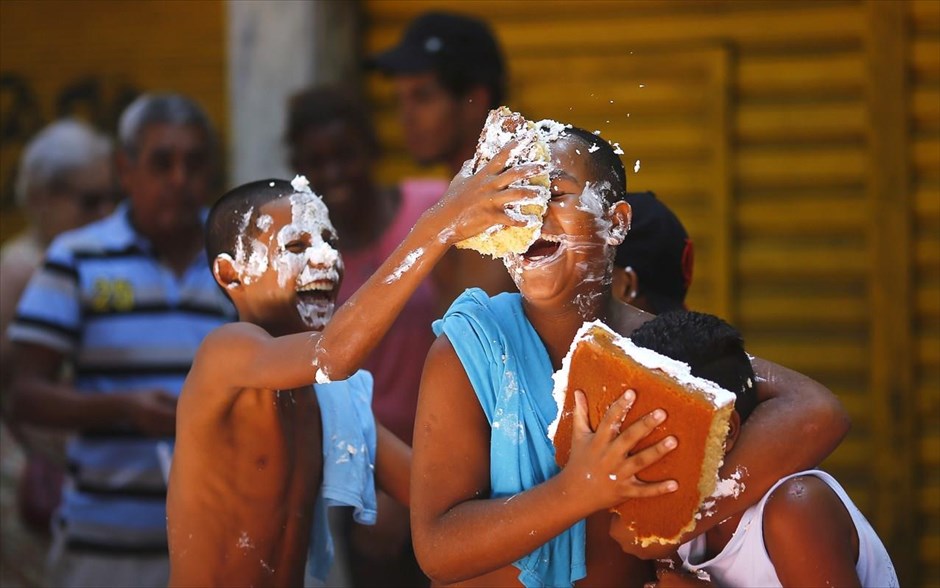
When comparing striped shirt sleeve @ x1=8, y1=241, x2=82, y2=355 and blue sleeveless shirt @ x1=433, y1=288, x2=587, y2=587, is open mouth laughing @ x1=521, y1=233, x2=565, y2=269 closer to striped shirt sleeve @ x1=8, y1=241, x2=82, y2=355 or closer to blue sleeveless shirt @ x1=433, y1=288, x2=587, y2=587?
blue sleeveless shirt @ x1=433, y1=288, x2=587, y2=587

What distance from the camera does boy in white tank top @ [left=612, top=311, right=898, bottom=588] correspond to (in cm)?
230

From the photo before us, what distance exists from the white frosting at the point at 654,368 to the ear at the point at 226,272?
1.08 meters

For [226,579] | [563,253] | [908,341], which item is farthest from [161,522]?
[908,341]

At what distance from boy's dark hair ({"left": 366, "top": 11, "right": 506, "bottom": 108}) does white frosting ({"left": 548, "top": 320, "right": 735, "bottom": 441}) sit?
2.10 meters

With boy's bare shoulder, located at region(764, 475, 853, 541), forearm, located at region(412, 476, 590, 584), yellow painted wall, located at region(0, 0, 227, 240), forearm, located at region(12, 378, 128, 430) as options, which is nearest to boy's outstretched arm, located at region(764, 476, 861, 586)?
boy's bare shoulder, located at region(764, 475, 853, 541)

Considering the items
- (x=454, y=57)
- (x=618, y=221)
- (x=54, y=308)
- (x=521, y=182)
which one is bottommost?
(x=54, y=308)

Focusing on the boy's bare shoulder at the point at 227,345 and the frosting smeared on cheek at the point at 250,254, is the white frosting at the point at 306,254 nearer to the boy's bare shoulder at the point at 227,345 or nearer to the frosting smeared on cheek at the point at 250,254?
the frosting smeared on cheek at the point at 250,254

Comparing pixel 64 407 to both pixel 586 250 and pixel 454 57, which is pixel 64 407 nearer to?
pixel 454 57

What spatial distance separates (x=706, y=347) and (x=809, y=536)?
40cm

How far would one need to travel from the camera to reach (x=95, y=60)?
632 centimetres

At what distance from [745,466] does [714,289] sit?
98.0 inches

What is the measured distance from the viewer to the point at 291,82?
4.96 metres

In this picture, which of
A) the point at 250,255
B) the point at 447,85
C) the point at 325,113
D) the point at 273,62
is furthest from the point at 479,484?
the point at 273,62

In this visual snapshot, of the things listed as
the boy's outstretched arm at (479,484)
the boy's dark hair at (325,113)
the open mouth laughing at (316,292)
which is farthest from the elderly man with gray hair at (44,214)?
the boy's outstretched arm at (479,484)
